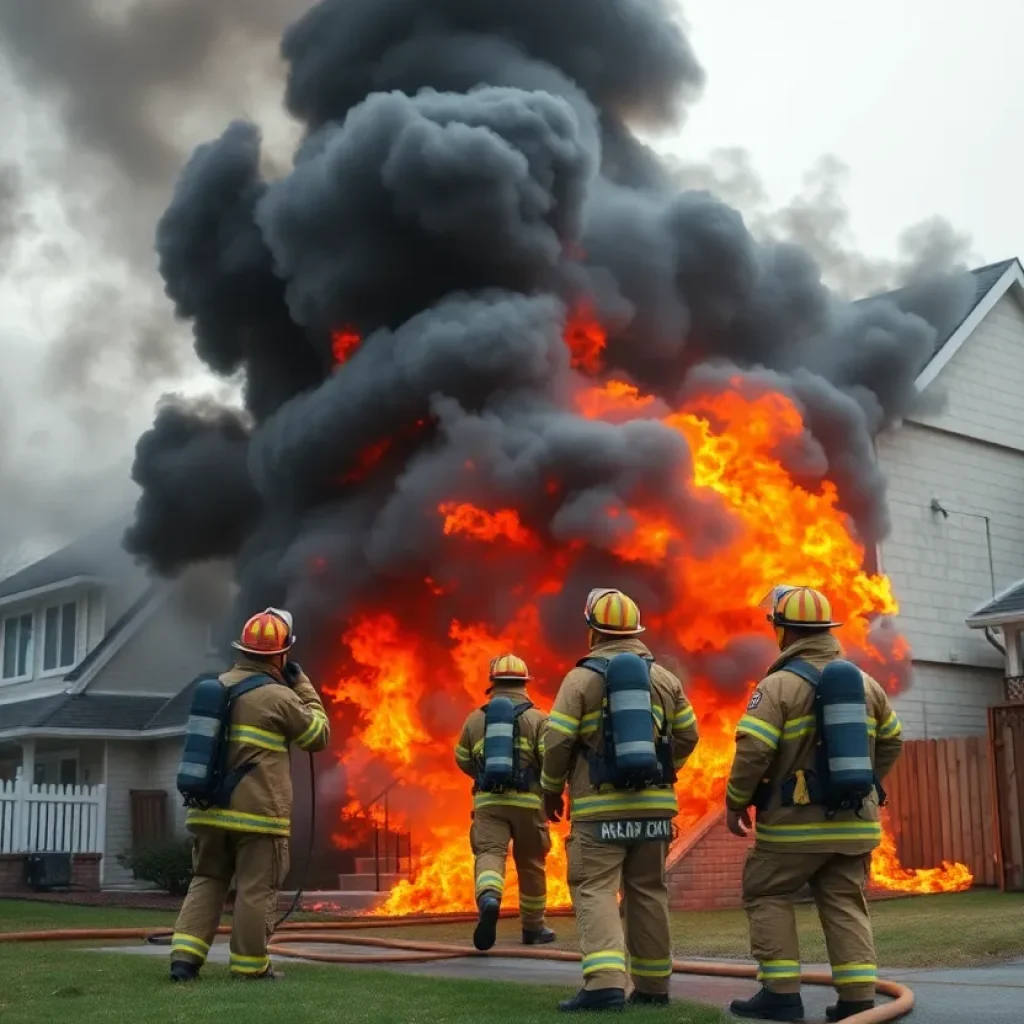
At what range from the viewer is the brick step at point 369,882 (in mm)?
15794

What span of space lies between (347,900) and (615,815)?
9167 millimetres

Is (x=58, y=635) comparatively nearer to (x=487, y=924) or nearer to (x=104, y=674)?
(x=104, y=674)

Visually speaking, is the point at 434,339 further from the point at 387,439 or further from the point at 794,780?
the point at 794,780

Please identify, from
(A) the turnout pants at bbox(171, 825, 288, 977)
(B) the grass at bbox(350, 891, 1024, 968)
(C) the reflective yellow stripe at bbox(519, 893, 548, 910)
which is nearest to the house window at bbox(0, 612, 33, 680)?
(B) the grass at bbox(350, 891, 1024, 968)

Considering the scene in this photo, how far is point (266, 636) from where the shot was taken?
7.88 meters

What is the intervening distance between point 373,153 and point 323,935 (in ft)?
32.3

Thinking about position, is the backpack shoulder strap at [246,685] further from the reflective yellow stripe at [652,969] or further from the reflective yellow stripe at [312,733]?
the reflective yellow stripe at [652,969]

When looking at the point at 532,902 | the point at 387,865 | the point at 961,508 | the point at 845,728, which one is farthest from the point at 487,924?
the point at 961,508

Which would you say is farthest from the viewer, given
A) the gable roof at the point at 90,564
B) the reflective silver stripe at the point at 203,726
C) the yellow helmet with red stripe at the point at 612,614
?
the gable roof at the point at 90,564

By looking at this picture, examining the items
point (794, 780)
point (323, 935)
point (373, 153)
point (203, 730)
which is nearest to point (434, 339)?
point (373, 153)

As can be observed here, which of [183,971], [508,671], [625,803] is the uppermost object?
[508,671]

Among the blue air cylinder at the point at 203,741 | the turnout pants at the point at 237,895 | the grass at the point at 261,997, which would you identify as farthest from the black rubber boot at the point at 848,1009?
the blue air cylinder at the point at 203,741

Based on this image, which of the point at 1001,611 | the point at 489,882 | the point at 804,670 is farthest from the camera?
the point at 1001,611

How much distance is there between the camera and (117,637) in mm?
25562
